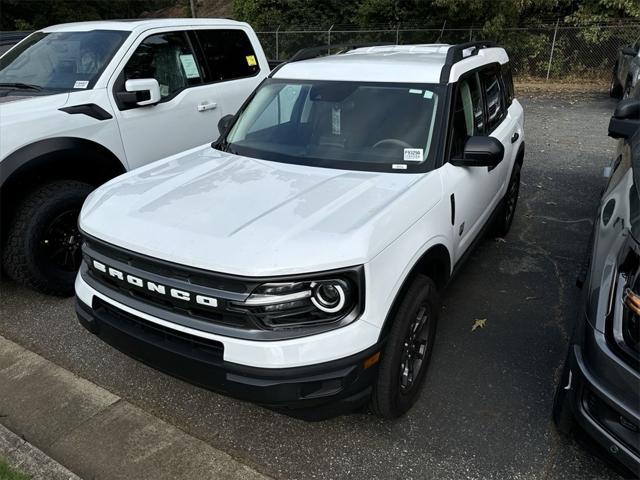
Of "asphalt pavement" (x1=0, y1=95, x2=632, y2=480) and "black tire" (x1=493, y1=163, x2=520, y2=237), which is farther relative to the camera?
"black tire" (x1=493, y1=163, x2=520, y2=237)

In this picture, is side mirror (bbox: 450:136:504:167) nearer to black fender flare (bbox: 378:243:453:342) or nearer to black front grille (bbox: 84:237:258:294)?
black fender flare (bbox: 378:243:453:342)

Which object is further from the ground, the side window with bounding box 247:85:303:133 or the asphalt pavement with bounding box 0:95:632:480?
the side window with bounding box 247:85:303:133

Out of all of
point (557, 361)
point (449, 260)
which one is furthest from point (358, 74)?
point (557, 361)

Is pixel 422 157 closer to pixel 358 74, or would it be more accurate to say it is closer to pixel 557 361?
pixel 358 74

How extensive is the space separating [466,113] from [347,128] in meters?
0.86

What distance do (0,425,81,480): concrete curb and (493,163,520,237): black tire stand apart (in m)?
3.75

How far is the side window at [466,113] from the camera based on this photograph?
3.29 metres

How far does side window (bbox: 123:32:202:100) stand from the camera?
15.1 ft

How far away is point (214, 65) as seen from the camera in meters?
5.33

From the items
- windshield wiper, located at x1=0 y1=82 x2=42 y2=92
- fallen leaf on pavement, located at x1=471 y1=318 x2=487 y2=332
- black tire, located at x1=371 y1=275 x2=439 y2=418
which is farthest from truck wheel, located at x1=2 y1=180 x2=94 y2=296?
fallen leaf on pavement, located at x1=471 y1=318 x2=487 y2=332

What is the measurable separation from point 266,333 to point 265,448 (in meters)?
0.80

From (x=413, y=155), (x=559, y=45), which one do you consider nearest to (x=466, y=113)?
(x=413, y=155)

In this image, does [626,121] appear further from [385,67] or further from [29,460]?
[29,460]

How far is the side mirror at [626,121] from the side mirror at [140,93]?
3684mm
